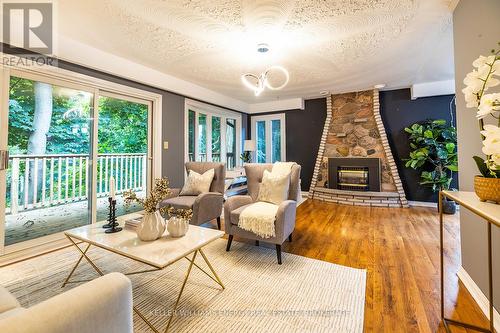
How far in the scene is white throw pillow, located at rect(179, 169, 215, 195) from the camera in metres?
3.22

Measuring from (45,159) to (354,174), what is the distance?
582cm

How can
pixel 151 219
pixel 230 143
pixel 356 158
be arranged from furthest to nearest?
1. pixel 230 143
2. pixel 356 158
3. pixel 151 219

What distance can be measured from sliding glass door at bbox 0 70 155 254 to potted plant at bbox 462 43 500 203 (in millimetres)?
2246

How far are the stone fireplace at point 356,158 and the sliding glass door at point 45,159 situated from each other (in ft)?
15.2

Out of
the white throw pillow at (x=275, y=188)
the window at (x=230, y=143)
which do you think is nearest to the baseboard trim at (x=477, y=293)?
the white throw pillow at (x=275, y=188)

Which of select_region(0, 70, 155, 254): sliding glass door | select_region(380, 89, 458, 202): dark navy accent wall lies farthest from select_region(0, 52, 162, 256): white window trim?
select_region(380, 89, 458, 202): dark navy accent wall

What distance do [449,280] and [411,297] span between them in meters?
0.54

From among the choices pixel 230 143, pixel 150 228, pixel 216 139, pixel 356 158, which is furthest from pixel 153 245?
pixel 356 158

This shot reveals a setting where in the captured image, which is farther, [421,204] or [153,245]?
[421,204]

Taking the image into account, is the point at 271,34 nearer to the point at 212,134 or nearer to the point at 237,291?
the point at 237,291

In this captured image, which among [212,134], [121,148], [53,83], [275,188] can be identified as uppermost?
[53,83]

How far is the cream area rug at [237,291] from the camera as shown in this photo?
142 cm

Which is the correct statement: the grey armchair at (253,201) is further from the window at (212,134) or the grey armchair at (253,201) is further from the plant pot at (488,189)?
the window at (212,134)

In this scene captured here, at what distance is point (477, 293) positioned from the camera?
160 cm
